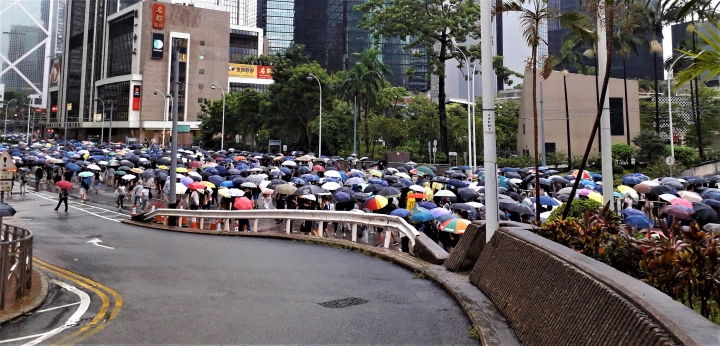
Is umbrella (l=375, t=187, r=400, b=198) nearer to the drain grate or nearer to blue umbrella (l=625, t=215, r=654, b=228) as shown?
blue umbrella (l=625, t=215, r=654, b=228)

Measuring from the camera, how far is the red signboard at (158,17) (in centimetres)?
10281

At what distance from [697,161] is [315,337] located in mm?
47097

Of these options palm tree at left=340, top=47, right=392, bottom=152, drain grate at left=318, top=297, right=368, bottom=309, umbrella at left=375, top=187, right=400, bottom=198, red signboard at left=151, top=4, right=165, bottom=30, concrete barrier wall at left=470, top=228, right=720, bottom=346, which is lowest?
drain grate at left=318, top=297, right=368, bottom=309

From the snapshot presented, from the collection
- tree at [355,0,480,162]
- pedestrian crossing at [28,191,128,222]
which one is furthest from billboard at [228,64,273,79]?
pedestrian crossing at [28,191,128,222]

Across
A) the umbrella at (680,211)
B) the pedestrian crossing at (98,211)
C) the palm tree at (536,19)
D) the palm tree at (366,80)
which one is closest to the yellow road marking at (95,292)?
the palm tree at (536,19)

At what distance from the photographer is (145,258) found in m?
12.1

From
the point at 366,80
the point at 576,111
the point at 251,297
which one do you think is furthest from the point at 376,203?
the point at 576,111

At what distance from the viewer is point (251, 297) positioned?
26.8 feet

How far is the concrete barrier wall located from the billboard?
114 meters

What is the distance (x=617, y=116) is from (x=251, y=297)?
5637cm

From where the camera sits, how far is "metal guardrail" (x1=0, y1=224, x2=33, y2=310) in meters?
7.62

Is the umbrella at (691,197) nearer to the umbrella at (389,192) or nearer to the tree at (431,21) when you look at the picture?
the umbrella at (389,192)

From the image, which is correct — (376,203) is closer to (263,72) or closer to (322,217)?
(322,217)

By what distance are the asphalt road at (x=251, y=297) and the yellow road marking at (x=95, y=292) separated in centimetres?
11
